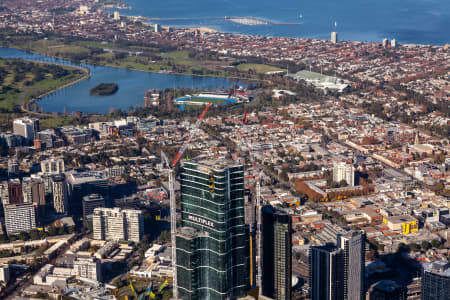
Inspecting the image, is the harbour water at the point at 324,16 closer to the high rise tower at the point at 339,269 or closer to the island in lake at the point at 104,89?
the island in lake at the point at 104,89

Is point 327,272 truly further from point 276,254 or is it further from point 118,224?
point 118,224

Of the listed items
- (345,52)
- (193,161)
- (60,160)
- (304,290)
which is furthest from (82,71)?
(193,161)

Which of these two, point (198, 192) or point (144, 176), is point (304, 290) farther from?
point (144, 176)

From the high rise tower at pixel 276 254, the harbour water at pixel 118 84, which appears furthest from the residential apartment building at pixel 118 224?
the harbour water at pixel 118 84

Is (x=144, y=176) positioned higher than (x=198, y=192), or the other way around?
(x=198, y=192)

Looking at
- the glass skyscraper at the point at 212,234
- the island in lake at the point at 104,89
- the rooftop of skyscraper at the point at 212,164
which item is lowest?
the glass skyscraper at the point at 212,234

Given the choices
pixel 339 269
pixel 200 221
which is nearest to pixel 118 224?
pixel 339 269
